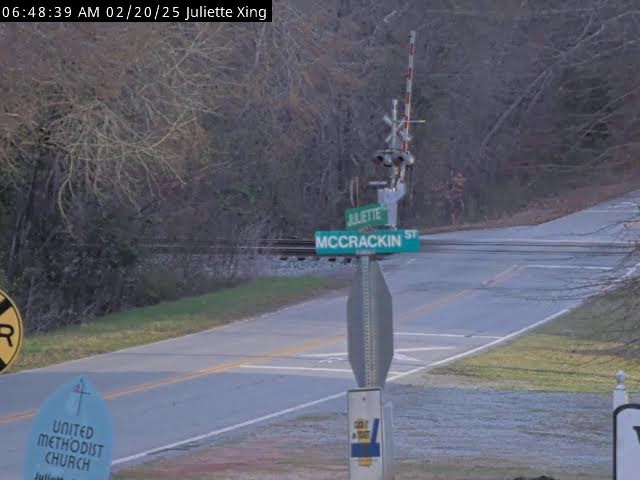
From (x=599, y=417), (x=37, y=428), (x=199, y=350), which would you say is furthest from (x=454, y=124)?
(x=37, y=428)

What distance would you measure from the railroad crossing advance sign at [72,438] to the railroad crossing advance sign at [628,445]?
8.56 feet

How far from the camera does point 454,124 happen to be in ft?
161

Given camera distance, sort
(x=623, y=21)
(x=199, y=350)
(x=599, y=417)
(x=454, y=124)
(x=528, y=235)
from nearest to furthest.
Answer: (x=623, y=21)
(x=599, y=417)
(x=199, y=350)
(x=528, y=235)
(x=454, y=124)

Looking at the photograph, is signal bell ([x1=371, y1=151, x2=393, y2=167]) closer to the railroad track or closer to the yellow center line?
the yellow center line

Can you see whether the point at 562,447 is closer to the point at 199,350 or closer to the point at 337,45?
the point at 199,350

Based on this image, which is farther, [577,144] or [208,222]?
[208,222]

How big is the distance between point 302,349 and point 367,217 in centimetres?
1369

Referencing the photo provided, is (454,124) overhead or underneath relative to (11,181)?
overhead

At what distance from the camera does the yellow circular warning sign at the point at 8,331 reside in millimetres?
7293

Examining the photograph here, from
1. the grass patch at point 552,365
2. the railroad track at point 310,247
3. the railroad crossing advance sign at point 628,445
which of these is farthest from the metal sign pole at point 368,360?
the railroad track at point 310,247

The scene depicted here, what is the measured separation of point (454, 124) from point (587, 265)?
20078 mm

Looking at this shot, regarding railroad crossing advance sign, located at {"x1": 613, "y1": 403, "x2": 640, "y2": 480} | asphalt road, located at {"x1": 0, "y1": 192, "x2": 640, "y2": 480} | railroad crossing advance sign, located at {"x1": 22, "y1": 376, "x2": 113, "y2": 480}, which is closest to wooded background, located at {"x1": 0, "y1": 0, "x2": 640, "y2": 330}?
asphalt road, located at {"x1": 0, "y1": 192, "x2": 640, "y2": 480}

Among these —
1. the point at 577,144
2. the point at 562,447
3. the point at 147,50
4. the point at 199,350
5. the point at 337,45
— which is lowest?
the point at 562,447

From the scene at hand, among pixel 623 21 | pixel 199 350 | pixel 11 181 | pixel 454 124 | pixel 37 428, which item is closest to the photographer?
pixel 37 428
